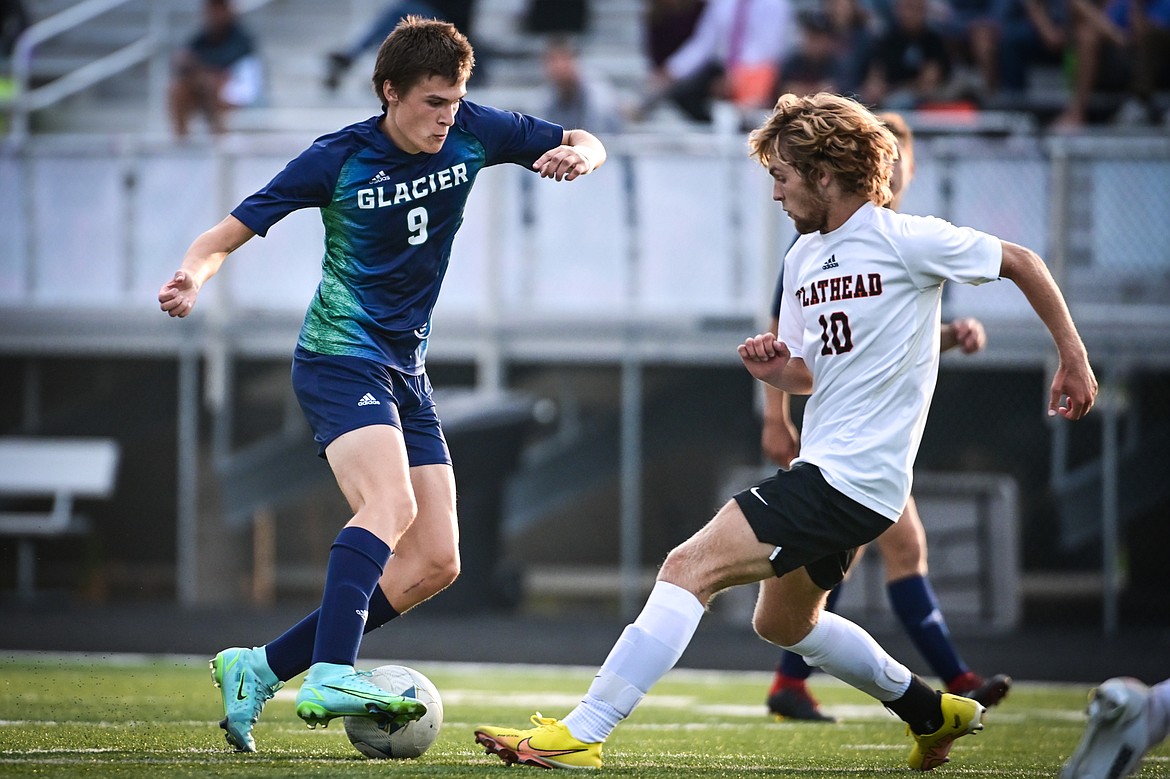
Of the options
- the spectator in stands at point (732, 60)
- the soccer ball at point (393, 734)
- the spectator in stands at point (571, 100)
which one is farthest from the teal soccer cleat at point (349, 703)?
the spectator in stands at point (732, 60)

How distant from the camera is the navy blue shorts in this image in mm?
5133

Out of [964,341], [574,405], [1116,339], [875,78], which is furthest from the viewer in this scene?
[574,405]

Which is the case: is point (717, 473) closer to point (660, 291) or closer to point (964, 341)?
point (660, 291)

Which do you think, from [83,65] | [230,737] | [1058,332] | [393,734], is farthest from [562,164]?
[83,65]

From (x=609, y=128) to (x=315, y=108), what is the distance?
11.6ft

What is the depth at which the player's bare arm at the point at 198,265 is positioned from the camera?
4816 millimetres

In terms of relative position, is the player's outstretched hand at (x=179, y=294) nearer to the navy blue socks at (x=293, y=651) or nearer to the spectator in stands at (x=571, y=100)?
the navy blue socks at (x=293, y=651)

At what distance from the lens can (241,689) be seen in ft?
16.6

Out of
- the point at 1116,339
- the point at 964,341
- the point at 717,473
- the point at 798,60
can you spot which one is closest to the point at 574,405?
the point at 717,473

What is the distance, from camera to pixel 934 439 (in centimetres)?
1332

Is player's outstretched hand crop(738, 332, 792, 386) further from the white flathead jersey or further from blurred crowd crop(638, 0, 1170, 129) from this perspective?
blurred crowd crop(638, 0, 1170, 129)

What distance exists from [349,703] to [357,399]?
40.9 inches

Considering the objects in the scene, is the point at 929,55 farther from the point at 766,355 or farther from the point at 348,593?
the point at 348,593

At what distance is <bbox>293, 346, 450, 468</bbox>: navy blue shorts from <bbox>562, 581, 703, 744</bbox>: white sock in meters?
1.15
